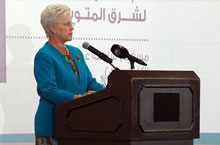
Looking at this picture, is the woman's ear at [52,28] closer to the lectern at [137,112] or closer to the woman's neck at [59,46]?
the woman's neck at [59,46]

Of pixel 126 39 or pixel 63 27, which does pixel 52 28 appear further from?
pixel 126 39

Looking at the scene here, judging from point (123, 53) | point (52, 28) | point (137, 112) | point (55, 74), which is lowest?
point (137, 112)

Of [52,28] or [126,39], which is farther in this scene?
[126,39]

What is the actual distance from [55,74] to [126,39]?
1428 millimetres

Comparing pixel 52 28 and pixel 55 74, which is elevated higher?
pixel 52 28

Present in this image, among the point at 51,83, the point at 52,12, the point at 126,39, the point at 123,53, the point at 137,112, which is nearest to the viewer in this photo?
the point at 137,112

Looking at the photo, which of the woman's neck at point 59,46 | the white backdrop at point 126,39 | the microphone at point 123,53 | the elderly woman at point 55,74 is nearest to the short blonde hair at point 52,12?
the elderly woman at point 55,74

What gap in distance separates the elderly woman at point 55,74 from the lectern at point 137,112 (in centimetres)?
19

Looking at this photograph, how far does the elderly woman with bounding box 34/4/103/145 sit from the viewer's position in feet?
9.50

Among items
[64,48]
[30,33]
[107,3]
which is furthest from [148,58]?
[64,48]

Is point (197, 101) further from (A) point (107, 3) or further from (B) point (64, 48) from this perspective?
(A) point (107, 3)

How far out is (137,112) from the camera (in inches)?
98.7

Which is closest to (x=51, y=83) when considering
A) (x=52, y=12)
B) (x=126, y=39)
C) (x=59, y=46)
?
(x=59, y=46)

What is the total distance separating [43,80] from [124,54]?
0.47m
